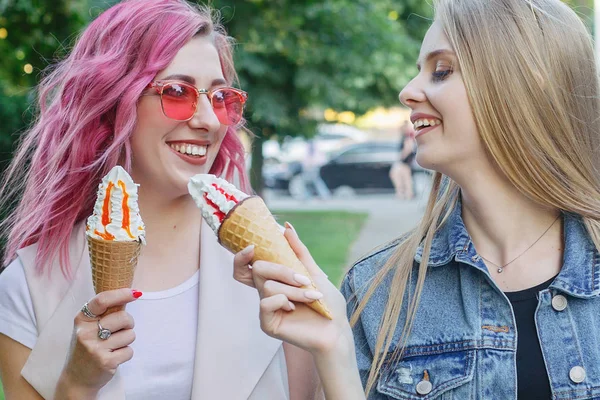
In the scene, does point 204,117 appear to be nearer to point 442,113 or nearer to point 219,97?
point 219,97

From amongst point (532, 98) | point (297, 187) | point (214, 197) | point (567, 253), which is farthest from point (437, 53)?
point (297, 187)

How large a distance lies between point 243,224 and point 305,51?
9.54m

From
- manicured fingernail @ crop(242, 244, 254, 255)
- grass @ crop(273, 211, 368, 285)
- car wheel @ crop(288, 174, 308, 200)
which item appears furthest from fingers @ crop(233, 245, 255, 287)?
car wheel @ crop(288, 174, 308, 200)

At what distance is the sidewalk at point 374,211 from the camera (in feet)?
42.6

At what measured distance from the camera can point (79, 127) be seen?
2896mm

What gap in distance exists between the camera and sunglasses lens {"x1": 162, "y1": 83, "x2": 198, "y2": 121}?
276cm

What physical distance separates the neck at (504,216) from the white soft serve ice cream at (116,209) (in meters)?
1.12

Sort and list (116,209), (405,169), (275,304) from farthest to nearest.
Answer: (405,169), (116,209), (275,304)

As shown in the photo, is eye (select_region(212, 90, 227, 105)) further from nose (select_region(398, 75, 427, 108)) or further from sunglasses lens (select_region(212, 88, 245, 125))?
nose (select_region(398, 75, 427, 108))

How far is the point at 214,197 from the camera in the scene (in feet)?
8.05

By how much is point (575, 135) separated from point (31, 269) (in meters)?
1.99

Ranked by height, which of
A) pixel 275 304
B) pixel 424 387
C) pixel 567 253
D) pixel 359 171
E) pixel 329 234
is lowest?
pixel 359 171

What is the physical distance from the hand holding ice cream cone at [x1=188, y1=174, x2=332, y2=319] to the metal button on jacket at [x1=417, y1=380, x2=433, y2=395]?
0.47 metres

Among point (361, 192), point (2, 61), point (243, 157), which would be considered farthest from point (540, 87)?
point (361, 192)
